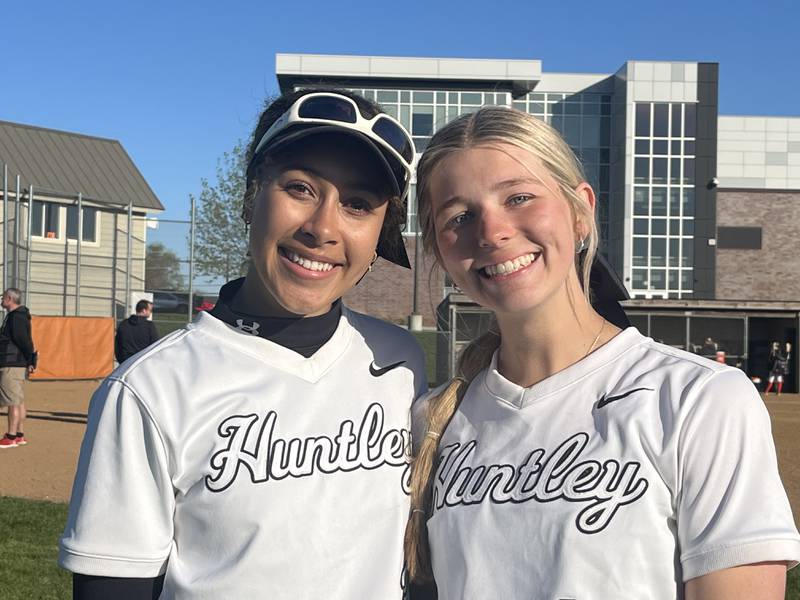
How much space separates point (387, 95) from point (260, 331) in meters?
46.0

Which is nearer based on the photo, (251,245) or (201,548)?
(201,548)

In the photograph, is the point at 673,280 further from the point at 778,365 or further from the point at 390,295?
the point at 778,365

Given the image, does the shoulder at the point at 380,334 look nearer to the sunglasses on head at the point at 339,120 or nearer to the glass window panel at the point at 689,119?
the sunglasses on head at the point at 339,120

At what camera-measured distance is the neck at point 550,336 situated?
226 centimetres

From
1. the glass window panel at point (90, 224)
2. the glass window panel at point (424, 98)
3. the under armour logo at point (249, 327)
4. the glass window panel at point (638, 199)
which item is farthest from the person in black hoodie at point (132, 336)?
the glass window panel at point (638, 199)

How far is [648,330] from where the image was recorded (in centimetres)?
2562

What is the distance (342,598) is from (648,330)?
80.9 ft

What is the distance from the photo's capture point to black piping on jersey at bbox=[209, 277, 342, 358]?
2.17 m

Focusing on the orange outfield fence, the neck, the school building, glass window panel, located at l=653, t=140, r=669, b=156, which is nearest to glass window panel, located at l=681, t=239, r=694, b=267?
the school building

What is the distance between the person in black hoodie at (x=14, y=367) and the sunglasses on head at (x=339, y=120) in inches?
449

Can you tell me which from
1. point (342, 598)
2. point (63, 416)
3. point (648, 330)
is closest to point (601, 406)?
point (342, 598)

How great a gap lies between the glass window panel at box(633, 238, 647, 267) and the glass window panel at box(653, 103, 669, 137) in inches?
220

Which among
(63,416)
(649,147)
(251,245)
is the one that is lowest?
(63,416)

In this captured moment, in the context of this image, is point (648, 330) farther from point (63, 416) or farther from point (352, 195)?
point (352, 195)
